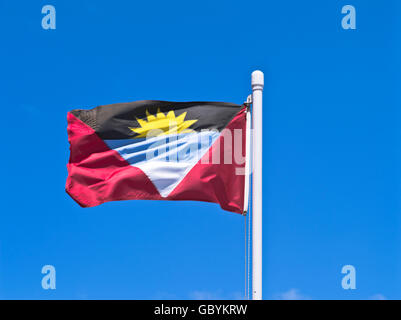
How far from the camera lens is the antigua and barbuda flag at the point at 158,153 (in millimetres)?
14500

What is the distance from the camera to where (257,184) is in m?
12.9

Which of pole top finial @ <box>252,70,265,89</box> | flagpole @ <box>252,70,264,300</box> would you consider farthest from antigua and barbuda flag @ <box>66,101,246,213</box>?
pole top finial @ <box>252,70,265,89</box>

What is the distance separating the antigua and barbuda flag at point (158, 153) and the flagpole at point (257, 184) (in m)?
1.13

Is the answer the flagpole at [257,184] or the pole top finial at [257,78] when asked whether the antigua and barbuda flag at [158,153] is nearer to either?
the flagpole at [257,184]

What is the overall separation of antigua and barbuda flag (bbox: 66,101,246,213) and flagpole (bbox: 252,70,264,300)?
1.13 meters

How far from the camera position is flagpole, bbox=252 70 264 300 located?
41.7ft

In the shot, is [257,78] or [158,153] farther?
[158,153]

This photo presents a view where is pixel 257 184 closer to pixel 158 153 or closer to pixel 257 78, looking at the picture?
pixel 257 78

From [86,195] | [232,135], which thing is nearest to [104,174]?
[86,195]

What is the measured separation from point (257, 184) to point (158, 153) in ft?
10.9

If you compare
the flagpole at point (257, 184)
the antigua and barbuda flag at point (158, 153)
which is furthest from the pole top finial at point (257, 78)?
the antigua and barbuda flag at point (158, 153)

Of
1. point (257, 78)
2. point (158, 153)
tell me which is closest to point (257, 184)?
point (257, 78)

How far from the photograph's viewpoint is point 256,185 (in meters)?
12.9
